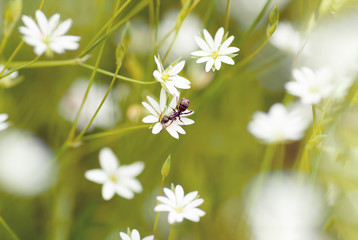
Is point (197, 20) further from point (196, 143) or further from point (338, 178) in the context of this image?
point (338, 178)

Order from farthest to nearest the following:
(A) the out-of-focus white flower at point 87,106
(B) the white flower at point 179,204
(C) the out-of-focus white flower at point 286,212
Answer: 1. (A) the out-of-focus white flower at point 87,106
2. (C) the out-of-focus white flower at point 286,212
3. (B) the white flower at point 179,204

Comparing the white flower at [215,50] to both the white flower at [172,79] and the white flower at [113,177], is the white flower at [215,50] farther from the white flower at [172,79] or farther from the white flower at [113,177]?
the white flower at [113,177]

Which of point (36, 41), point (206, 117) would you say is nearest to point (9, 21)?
point (36, 41)

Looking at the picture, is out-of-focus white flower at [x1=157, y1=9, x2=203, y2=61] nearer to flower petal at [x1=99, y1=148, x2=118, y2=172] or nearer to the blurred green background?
the blurred green background

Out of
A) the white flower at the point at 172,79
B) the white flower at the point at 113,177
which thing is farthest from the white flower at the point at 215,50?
the white flower at the point at 113,177

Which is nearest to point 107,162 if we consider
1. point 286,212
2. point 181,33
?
point 286,212

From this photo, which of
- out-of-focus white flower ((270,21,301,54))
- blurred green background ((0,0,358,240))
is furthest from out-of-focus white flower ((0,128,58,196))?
out-of-focus white flower ((270,21,301,54))
